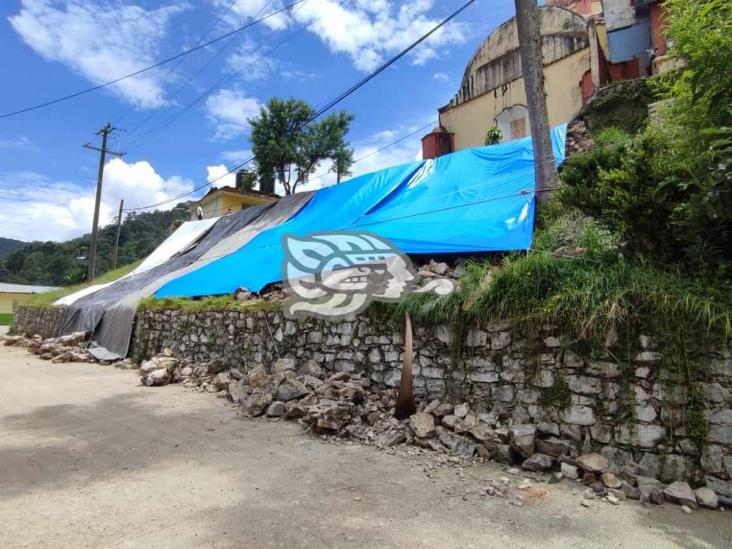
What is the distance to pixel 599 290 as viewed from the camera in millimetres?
3648

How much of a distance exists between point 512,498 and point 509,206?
14.2 feet

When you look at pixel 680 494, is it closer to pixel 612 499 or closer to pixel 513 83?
pixel 612 499

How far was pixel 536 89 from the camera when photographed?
252 inches

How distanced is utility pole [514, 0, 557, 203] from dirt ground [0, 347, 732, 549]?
4356mm

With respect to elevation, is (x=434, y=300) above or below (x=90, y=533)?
above

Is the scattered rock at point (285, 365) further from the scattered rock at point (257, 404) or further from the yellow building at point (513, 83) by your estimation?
the yellow building at point (513, 83)

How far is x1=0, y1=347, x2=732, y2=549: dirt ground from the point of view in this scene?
2.62 metres

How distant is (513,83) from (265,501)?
14.9 m

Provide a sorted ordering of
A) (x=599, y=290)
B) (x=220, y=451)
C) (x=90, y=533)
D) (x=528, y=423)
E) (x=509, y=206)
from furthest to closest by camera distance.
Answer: (x=509, y=206) < (x=220, y=451) < (x=528, y=423) < (x=599, y=290) < (x=90, y=533)

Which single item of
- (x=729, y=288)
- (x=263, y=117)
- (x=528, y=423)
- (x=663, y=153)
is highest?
(x=263, y=117)

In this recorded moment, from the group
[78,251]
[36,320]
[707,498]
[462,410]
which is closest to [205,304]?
[462,410]

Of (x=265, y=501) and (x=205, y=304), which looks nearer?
(x=265, y=501)

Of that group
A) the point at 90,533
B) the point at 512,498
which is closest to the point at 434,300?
the point at 512,498

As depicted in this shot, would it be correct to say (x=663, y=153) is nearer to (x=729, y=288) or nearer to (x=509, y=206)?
(x=729, y=288)
